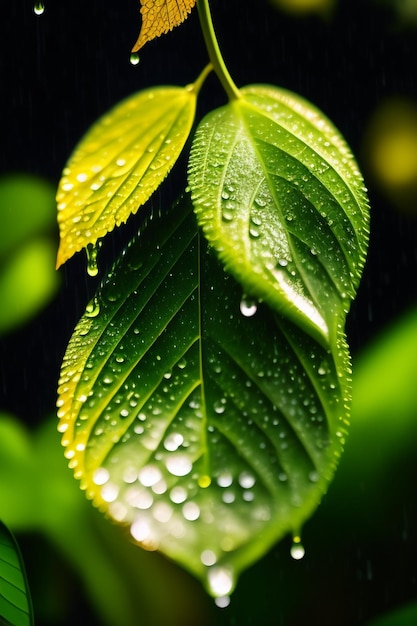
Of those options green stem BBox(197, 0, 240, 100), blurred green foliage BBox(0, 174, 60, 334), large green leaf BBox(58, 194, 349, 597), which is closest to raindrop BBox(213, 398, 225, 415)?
large green leaf BBox(58, 194, 349, 597)

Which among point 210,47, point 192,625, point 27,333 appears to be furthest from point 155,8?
point 192,625

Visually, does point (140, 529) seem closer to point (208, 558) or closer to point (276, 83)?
point (208, 558)

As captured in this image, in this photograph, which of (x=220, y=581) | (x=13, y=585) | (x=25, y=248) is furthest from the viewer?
(x=25, y=248)

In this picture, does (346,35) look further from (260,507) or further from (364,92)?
(260,507)

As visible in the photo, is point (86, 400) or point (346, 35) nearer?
point (86, 400)

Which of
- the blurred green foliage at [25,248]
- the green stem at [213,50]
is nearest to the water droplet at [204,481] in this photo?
the green stem at [213,50]

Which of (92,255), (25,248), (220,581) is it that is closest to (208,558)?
(220,581)
